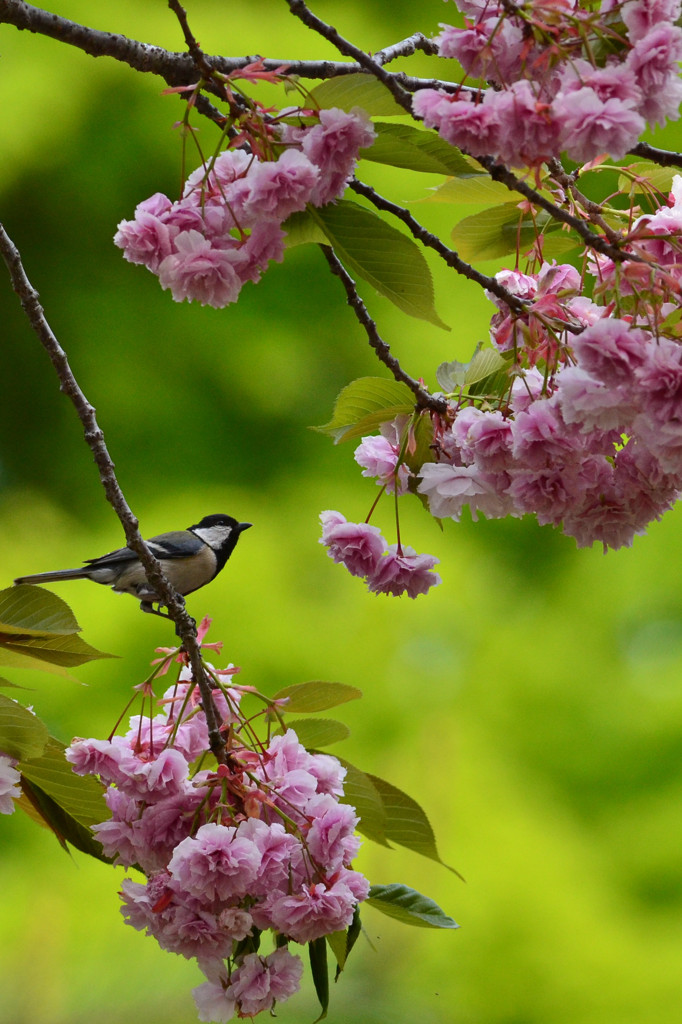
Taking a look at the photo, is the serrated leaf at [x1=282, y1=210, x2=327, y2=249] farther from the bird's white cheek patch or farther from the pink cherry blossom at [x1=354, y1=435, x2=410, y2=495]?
the bird's white cheek patch

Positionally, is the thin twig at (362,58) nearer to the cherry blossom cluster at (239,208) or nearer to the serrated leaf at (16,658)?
the cherry blossom cluster at (239,208)

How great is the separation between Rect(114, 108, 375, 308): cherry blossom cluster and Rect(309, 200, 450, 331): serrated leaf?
0.04 feet

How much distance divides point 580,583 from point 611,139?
2.45 metres

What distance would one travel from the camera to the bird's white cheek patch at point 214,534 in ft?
5.10

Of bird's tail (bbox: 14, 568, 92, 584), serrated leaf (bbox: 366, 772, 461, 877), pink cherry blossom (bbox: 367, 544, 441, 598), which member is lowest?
serrated leaf (bbox: 366, 772, 461, 877)

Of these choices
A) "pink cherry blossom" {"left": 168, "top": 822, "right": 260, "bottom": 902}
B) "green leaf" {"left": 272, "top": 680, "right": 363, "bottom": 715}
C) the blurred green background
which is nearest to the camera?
"pink cherry blossom" {"left": 168, "top": 822, "right": 260, "bottom": 902}

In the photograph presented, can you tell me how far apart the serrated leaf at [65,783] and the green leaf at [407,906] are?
181 millimetres

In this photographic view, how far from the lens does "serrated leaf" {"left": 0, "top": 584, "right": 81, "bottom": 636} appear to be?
605mm

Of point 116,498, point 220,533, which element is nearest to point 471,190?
point 116,498

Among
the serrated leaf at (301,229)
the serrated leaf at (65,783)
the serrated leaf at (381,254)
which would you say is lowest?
the serrated leaf at (65,783)

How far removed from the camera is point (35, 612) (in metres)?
0.61

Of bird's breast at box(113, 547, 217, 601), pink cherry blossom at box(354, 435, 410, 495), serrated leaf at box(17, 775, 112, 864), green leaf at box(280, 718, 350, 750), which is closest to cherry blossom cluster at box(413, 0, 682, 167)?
pink cherry blossom at box(354, 435, 410, 495)

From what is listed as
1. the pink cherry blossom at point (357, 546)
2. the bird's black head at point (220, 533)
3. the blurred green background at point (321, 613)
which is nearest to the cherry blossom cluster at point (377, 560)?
the pink cherry blossom at point (357, 546)

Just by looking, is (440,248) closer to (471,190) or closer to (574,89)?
(471,190)
